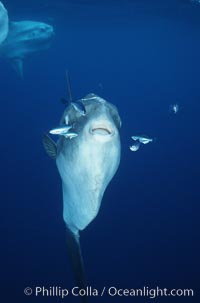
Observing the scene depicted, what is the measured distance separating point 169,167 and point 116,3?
35.5ft

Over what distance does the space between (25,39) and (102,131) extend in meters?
12.4

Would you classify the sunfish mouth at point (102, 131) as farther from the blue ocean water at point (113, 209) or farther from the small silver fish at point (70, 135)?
the blue ocean water at point (113, 209)

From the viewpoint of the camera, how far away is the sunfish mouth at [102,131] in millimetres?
1792

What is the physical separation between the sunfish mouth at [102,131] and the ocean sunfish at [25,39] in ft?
40.0

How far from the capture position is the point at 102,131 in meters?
1.79

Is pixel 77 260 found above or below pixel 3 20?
below

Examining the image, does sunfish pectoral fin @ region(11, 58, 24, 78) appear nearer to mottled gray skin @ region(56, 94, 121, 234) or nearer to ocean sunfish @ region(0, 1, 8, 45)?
ocean sunfish @ region(0, 1, 8, 45)

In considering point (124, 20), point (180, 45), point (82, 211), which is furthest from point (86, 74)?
point (82, 211)

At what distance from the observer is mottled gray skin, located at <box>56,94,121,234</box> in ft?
5.99

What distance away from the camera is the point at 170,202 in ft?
62.6
